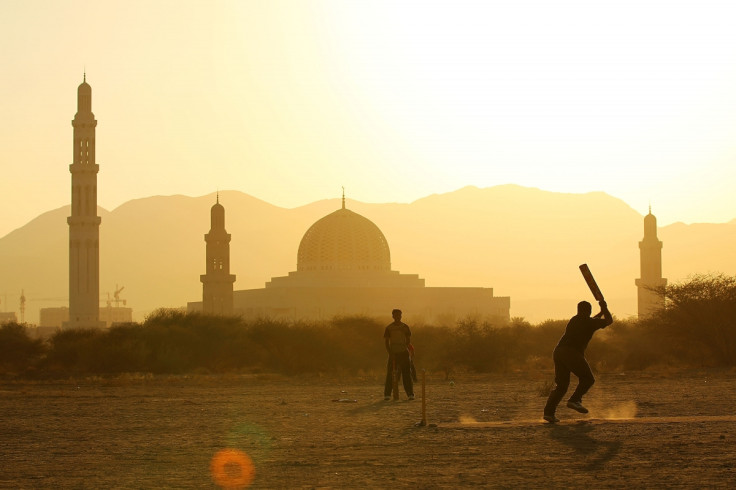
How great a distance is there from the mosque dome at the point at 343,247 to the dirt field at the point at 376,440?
69699 mm

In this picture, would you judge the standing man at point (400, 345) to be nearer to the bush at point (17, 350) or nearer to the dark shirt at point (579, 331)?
the dark shirt at point (579, 331)

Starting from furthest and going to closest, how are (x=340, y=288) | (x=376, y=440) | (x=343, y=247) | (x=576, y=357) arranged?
(x=343, y=247) → (x=340, y=288) → (x=576, y=357) → (x=376, y=440)

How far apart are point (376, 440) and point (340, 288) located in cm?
7261

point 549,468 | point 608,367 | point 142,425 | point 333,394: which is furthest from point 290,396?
point 608,367

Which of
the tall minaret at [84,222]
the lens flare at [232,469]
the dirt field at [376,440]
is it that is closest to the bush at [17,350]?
the dirt field at [376,440]

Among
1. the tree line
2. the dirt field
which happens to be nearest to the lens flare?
the dirt field

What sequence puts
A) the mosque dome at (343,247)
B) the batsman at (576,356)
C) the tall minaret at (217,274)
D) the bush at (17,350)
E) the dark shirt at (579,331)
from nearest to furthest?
the batsman at (576,356)
the dark shirt at (579,331)
the bush at (17,350)
the tall minaret at (217,274)
the mosque dome at (343,247)

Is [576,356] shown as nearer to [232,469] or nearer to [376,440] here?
[376,440]

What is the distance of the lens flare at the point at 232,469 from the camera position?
9.30m

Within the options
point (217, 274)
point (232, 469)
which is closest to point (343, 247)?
point (217, 274)

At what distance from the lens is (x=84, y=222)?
7306 centimetres

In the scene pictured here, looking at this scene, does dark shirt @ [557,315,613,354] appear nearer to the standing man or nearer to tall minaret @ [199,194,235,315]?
the standing man

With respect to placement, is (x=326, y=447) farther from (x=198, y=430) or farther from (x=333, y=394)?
(x=333, y=394)

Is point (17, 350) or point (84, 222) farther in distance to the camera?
point (84, 222)
